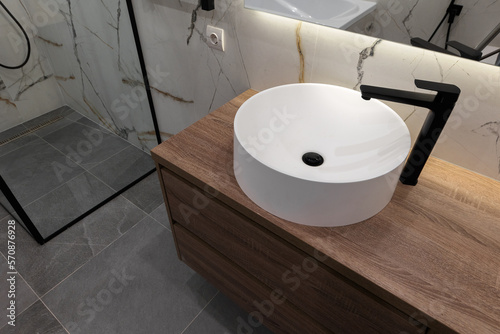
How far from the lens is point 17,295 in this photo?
1.42 meters

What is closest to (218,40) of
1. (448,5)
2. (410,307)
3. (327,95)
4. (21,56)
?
(327,95)

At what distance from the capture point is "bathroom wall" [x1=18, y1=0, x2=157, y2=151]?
161cm

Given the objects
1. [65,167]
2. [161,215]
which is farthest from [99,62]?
[161,215]

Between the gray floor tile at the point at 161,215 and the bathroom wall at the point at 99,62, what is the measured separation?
1.46 ft

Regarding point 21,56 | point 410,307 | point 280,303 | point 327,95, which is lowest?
point 280,303

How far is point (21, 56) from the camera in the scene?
212 centimetres

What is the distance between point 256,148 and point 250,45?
45 centimetres

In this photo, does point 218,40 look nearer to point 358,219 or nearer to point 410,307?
point 358,219

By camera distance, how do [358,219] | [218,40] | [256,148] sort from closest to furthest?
1. [358,219]
2. [256,148]
3. [218,40]

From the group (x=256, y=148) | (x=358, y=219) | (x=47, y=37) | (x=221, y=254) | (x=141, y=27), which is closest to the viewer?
(x=358, y=219)

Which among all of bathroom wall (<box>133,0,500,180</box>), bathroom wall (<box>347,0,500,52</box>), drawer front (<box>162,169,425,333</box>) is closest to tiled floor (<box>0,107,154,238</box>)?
bathroom wall (<box>133,0,500,180</box>)

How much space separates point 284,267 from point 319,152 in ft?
1.14

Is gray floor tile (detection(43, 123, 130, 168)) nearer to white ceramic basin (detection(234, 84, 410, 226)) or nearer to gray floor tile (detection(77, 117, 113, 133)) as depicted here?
gray floor tile (detection(77, 117, 113, 133))

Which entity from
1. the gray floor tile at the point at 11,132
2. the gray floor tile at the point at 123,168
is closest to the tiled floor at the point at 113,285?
the gray floor tile at the point at 123,168
